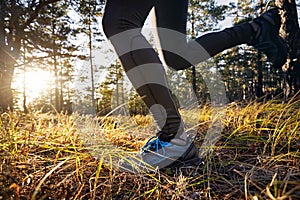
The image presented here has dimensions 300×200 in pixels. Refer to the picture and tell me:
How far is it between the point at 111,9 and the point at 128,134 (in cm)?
94

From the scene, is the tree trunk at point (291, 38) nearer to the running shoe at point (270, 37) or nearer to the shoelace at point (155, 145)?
the running shoe at point (270, 37)

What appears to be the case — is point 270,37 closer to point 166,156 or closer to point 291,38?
point 291,38

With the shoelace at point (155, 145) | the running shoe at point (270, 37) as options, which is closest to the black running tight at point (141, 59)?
the shoelace at point (155, 145)

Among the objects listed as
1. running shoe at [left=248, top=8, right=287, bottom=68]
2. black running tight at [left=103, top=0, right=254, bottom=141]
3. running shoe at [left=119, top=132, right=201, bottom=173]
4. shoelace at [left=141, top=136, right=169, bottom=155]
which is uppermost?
running shoe at [left=248, top=8, right=287, bottom=68]

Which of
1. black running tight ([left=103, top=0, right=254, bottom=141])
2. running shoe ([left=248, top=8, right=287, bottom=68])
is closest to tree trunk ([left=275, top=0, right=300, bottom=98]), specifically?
running shoe ([left=248, top=8, right=287, bottom=68])

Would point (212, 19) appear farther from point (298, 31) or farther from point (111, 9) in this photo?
point (111, 9)

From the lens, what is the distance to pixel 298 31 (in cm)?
182

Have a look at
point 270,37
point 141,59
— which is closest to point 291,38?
point 270,37

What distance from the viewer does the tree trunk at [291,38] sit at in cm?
171

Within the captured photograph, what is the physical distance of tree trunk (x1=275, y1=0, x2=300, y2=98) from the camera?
1.71m

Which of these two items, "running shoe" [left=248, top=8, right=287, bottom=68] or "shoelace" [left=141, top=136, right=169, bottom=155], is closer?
"shoelace" [left=141, top=136, right=169, bottom=155]

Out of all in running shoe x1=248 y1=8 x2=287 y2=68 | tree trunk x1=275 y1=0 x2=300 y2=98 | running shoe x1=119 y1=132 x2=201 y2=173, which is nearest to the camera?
running shoe x1=119 y1=132 x2=201 y2=173

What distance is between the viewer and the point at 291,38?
1.76 m

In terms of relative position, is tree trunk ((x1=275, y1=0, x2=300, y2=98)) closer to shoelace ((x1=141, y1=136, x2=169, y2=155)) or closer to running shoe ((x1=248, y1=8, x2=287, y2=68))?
running shoe ((x1=248, y1=8, x2=287, y2=68))
